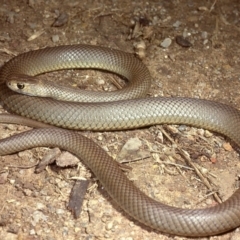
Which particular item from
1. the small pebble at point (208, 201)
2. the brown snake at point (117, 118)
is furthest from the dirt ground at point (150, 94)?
the brown snake at point (117, 118)

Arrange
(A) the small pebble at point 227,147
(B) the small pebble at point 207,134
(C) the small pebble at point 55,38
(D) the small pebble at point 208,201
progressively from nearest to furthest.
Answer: (D) the small pebble at point 208,201, (A) the small pebble at point 227,147, (B) the small pebble at point 207,134, (C) the small pebble at point 55,38

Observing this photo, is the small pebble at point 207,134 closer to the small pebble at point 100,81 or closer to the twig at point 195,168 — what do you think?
the twig at point 195,168

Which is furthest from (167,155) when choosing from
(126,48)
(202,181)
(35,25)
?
(35,25)

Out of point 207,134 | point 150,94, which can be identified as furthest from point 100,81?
point 207,134

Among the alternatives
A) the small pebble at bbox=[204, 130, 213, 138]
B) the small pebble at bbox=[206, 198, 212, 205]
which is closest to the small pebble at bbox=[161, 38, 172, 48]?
the small pebble at bbox=[204, 130, 213, 138]

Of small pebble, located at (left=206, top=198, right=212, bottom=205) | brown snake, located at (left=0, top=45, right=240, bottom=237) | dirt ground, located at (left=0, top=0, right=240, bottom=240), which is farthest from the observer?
small pebble, located at (left=206, top=198, right=212, bottom=205)

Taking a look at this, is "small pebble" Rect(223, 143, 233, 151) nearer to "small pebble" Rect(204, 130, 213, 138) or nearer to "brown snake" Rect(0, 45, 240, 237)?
"brown snake" Rect(0, 45, 240, 237)
